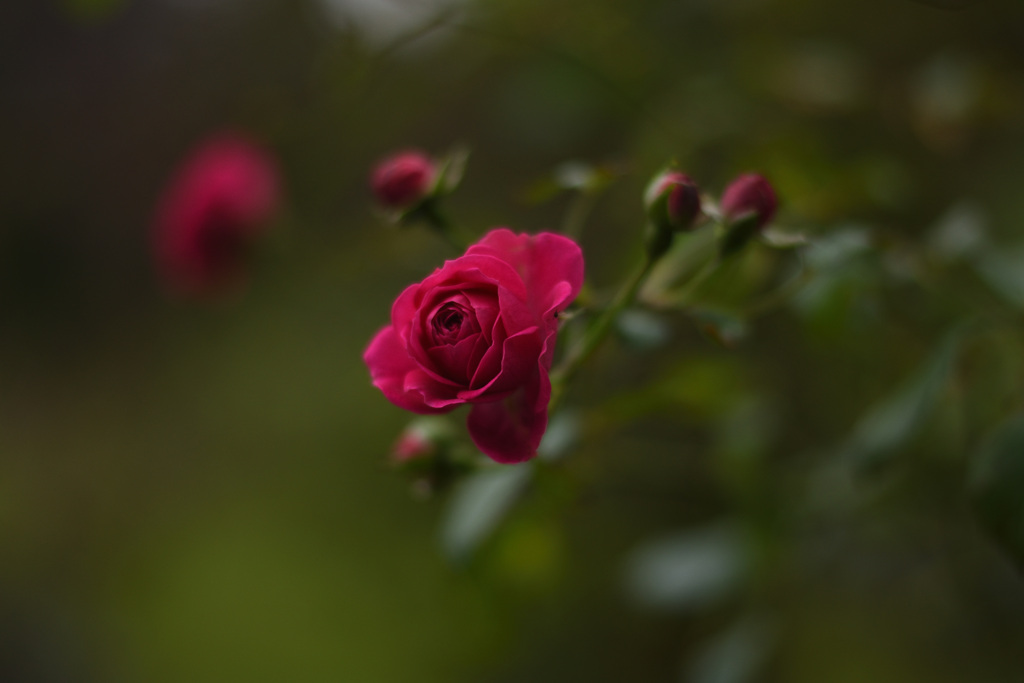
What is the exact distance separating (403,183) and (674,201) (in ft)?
0.41

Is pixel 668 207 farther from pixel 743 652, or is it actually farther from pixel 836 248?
pixel 743 652

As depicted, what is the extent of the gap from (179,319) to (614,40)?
175cm

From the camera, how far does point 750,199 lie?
0.29 meters

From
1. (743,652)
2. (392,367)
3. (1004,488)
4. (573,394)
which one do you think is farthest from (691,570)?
(392,367)

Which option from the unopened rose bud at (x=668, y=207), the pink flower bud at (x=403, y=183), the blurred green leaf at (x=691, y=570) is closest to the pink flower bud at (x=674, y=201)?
the unopened rose bud at (x=668, y=207)

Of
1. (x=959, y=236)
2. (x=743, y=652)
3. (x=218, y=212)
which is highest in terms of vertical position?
(x=959, y=236)

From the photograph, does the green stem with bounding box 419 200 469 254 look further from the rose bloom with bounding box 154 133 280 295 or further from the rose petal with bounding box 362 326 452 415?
the rose bloom with bounding box 154 133 280 295

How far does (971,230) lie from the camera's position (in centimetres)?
42

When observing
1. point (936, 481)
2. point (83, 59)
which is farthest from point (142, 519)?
point (936, 481)

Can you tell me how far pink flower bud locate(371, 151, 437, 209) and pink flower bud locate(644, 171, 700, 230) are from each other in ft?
0.35

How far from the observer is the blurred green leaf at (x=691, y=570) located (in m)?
0.59

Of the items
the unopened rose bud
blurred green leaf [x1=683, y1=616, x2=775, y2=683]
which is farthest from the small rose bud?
blurred green leaf [x1=683, y1=616, x2=775, y2=683]

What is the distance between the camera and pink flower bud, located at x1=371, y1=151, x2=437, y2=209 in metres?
0.34

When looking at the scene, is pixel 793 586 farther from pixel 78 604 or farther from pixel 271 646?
pixel 78 604
